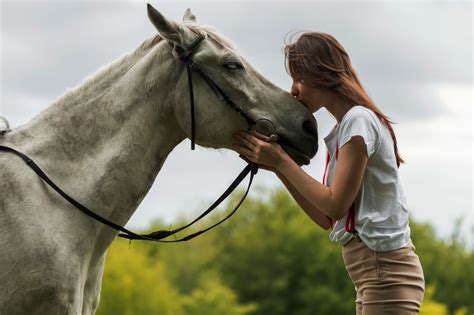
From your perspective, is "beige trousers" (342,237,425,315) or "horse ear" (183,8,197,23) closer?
"beige trousers" (342,237,425,315)

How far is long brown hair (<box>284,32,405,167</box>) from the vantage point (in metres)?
5.10

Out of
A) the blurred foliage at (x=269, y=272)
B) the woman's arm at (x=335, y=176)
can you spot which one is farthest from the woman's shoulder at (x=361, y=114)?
the blurred foliage at (x=269, y=272)

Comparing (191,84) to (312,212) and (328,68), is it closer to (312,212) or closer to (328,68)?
(328,68)

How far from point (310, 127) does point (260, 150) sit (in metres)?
0.40

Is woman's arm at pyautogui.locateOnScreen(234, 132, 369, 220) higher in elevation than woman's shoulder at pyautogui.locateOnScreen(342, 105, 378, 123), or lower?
lower

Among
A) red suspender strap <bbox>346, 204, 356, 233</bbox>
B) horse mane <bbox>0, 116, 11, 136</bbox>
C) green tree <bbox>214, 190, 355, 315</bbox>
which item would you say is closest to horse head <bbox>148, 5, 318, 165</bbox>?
red suspender strap <bbox>346, 204, 356, 233</bbox>

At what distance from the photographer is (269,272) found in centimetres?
5594

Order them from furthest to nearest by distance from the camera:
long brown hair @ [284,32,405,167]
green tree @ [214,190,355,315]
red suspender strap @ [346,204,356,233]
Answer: green tree @ [214,190,355,315]
long brown hair @ [284,32,405,167]
red suspender strap @ [346,204,356,233]

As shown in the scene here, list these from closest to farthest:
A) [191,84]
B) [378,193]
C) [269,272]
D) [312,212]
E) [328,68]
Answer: [378,193] < [328,68] < [191,84] < [312,212] < [269,272]

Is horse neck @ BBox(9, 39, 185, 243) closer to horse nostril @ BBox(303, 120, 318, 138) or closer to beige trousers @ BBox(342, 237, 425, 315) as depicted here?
horse nostril @ BBox(303, 120, 318, 138)

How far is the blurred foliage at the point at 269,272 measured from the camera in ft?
156

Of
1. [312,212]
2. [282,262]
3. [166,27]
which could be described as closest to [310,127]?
[312,212]

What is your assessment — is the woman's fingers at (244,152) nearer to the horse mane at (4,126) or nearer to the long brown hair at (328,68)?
the long brown hair at (328,68)

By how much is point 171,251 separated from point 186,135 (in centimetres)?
6428
